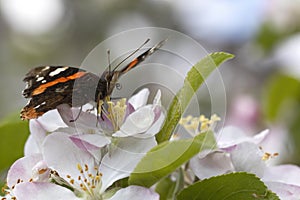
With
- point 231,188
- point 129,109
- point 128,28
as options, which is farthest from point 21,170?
point 128,28

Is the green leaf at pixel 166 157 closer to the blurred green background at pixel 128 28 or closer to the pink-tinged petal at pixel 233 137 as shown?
the pink-tinged petal at pixel 233 137

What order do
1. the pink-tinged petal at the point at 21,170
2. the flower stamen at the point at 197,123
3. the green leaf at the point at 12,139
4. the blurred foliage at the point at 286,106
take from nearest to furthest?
the pink-tinged petal at the point at 21,170 < the flower stamen at the point at 197,123 < the green leaf at the point at 12,139 < the blurred foliage at the point at 286,106

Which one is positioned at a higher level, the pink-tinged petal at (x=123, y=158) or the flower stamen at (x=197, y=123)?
the pink-tinged petal at (x=123, y=158)

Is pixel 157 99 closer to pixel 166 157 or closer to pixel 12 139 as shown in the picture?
pixel 166 157

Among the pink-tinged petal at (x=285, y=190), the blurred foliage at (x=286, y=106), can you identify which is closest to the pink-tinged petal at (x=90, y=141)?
the pink-tinged petal at (x=285, y=190)

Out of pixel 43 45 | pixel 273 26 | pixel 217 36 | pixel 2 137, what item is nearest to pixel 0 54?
pixel 43 45

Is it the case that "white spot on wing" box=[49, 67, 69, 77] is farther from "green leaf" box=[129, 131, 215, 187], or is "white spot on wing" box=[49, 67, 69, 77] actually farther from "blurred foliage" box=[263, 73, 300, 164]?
"blurred foliage" box=[263, 73, 300, 164]
